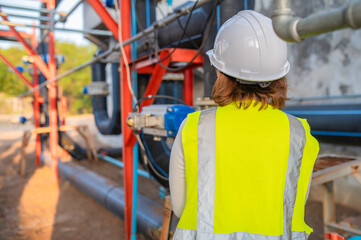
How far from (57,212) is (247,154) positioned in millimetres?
3383

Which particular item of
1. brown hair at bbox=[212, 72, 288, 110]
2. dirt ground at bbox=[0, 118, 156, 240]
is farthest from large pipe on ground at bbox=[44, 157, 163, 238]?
brown hair at bbox=[212, 72, 288, 110]

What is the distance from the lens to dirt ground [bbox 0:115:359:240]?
302 cm

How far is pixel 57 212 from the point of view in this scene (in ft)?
11.8

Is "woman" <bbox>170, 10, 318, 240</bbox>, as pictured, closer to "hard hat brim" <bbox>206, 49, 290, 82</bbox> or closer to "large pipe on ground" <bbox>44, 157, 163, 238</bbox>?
"hard hat brim" <bbox>206, 49, 290, 82</bbox>

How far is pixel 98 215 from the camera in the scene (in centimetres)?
341

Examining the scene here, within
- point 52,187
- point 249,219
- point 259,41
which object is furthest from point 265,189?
point 52,187

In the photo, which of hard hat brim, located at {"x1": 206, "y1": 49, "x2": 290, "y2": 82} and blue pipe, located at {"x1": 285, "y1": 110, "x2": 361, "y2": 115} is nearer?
hard hat brim, located at {"x1": 206, "y1": 49, "x2": 290, "y2": 82}

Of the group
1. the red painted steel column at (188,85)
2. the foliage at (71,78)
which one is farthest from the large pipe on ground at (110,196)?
the foliage at (71,78)

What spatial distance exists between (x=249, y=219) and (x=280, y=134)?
28 centimetres

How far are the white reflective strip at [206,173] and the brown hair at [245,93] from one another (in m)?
0.07

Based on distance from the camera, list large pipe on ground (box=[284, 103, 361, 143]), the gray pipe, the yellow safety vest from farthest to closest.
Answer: large pipe on ground (box=[284, 103, 361, 143]) → the yellow safety vest → the gray pipe

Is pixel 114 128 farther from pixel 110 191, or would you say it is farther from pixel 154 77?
pixel 154 77

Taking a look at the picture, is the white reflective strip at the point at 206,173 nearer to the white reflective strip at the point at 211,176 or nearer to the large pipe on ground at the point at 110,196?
the white reflective strip at the point at 211,176

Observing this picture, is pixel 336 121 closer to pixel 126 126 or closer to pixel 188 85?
pixel 188 85
